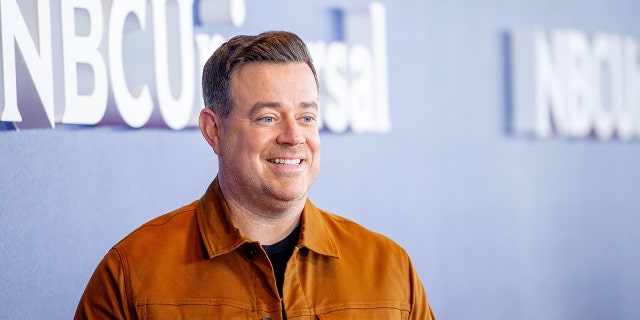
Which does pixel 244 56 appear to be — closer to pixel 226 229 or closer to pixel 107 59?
pixel 226 229

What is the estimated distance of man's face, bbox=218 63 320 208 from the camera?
6.74 feet

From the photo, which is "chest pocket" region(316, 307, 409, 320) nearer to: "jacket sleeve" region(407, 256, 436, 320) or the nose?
"jacket sleeve" region(407, 256, 436, 320)

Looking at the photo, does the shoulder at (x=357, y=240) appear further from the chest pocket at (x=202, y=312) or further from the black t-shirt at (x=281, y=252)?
the chest pocket at (x=202, y=312)

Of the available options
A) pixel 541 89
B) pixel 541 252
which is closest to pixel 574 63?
pixel 541 89

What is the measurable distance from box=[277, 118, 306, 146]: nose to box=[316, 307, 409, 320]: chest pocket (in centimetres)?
39

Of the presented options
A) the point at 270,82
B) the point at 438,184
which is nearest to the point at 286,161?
the point at 270,82

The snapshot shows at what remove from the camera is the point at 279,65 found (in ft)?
6.83

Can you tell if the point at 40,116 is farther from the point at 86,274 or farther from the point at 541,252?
the point at 541,252

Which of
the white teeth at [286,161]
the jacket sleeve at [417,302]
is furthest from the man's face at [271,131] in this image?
the jacket sleeve at [417,302]

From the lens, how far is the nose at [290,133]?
2.04 meters

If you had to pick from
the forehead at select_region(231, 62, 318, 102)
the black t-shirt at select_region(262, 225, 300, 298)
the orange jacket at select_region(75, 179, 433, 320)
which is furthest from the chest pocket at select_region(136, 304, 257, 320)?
the forehead at select_region(231, 62, 318, 102)

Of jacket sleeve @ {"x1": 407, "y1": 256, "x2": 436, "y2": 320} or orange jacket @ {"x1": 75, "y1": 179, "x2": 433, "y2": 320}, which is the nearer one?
orange jacket @ {"x1": 75, "y1": 179, "x2": 433, "y2": 320}

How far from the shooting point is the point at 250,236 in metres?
2.11

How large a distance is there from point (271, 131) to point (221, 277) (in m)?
0.34
